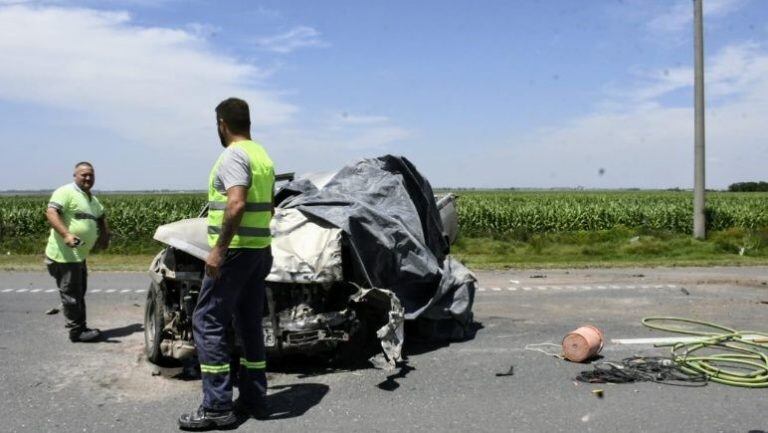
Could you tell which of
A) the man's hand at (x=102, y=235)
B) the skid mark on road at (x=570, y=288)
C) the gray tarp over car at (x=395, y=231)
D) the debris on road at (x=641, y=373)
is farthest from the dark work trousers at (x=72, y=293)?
the skid mark on road at (x=570, y=288)

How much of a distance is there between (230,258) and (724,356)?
4.34 metres

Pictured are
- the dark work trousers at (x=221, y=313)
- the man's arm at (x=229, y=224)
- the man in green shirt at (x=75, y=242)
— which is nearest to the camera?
the man's arm at (x=229, y=224)

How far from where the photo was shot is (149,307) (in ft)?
22.0

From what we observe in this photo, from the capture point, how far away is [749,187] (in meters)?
97.9

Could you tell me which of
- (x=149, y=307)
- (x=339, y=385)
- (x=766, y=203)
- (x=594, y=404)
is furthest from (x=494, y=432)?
(x=766, y=203)

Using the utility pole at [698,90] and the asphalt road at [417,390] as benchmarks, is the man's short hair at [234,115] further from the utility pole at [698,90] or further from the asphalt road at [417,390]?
the utility pole at [698,90]

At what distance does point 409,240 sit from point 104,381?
288 centimetres

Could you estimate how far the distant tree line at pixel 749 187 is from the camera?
9619 centimetres

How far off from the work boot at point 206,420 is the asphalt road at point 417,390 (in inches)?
4.0

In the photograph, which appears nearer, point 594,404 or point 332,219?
point 594,404

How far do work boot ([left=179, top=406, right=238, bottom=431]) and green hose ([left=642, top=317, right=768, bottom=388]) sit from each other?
3664 mm

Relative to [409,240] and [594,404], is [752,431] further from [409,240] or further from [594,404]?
[409,240]

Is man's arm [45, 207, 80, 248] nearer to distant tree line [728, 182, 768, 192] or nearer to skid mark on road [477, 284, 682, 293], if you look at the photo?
skid mark on road [477, 284, 682, 293]

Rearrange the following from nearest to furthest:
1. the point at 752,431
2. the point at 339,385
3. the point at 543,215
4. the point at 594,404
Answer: the point at 752,431 < the point at 594,404 < the point at 339,385 < the point at 543,215
